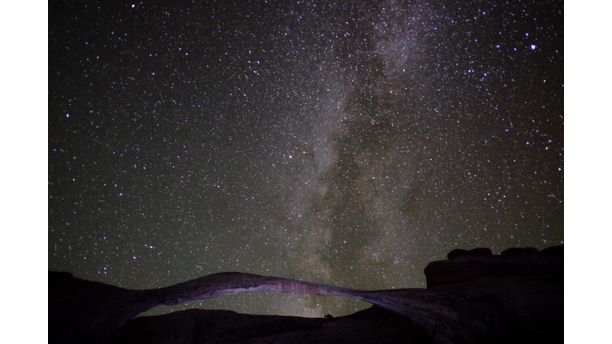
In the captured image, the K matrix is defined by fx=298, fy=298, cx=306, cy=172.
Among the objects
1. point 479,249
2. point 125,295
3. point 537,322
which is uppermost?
point 479,249

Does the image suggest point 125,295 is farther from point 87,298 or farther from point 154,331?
point 154,331

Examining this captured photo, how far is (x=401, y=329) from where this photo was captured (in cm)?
504

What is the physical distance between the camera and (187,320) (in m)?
5.65

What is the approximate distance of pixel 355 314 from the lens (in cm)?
613

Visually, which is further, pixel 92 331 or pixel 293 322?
pixel 293 322

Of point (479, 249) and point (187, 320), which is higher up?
point (479, 249)

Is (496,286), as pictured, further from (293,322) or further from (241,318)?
(241,318)

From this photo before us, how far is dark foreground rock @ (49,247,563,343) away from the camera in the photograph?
170 inches

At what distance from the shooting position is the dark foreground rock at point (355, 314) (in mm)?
4309
